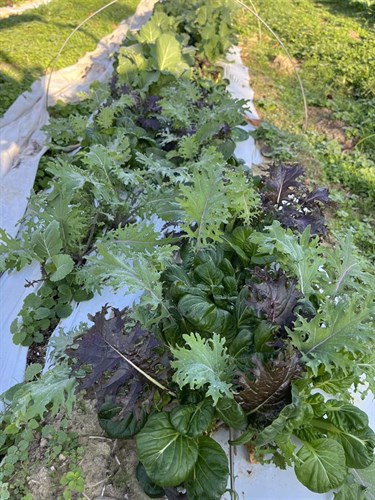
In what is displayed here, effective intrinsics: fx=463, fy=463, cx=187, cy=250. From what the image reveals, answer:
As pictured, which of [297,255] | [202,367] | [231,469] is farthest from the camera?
[297,255]

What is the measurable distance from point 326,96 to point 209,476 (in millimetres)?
4664

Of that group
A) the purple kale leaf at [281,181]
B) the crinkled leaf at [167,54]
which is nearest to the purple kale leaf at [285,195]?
the purple kale leaf at [281,181]

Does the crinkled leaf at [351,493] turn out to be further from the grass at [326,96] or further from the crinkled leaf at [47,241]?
the crinkled leaf at [47,241]

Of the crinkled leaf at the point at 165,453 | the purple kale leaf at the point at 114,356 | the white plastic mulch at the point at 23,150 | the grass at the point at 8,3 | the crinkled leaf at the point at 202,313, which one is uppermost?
the crinkled leaf at the point at 202,313

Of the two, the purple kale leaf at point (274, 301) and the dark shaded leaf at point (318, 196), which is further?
the dark shaded leaf at point (318, 196)

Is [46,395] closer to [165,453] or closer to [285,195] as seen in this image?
[165,453]

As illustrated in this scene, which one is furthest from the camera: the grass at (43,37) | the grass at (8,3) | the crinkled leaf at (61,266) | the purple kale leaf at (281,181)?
the grass at (8,3)

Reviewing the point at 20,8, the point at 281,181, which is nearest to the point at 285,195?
the point at 281,181

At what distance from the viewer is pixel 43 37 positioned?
6.25 metres

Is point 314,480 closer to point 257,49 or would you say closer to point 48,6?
point 257,49

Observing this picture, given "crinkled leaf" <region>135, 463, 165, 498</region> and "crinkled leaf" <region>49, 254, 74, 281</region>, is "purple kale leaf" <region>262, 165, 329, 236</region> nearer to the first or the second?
"crinkled leaf" <region>49, 254, 74, 281</region>

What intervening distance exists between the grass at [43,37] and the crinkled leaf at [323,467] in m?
4.28

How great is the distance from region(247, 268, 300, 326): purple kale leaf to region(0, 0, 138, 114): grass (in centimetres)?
383

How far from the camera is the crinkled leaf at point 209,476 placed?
1646 mm
